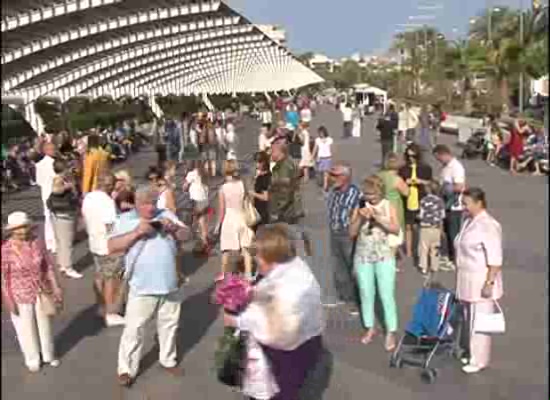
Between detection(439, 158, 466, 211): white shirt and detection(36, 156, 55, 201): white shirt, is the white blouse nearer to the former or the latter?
detection(36, 156, 55, 201): white shirt

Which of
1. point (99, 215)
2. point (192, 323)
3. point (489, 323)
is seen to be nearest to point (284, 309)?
point (489, 323)

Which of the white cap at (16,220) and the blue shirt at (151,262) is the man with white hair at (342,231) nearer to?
the blue shirt at (151,262)

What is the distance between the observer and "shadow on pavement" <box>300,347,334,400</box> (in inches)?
262

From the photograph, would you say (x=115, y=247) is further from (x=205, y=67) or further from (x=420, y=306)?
(x=205, y=67)

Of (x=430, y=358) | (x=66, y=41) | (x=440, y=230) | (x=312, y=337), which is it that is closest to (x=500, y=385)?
(x=430, y=358)

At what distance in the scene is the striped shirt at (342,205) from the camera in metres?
8.12

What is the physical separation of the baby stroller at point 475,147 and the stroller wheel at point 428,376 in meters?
→ 1.72

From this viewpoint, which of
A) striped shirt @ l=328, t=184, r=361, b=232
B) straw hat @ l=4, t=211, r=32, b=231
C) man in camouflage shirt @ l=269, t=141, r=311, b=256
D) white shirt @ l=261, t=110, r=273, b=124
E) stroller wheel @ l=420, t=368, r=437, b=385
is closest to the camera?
straw hat @ l=4, t=211, r=32, b=231

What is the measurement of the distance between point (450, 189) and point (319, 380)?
8.90ft

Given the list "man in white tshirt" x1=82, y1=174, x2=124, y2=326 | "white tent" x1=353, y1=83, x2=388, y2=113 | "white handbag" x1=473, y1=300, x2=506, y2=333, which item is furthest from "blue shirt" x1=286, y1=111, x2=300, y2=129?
"white handbag" x1=473, y1=300, x2=506, y2=333

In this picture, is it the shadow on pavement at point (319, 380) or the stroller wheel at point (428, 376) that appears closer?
the shadow on pavement at point (319, 380)

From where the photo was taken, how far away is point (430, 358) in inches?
270

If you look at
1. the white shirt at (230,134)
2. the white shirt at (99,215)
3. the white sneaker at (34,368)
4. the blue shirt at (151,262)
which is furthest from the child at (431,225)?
the white sneaker at (34,368)

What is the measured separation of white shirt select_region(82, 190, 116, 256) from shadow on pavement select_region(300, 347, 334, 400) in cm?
197
